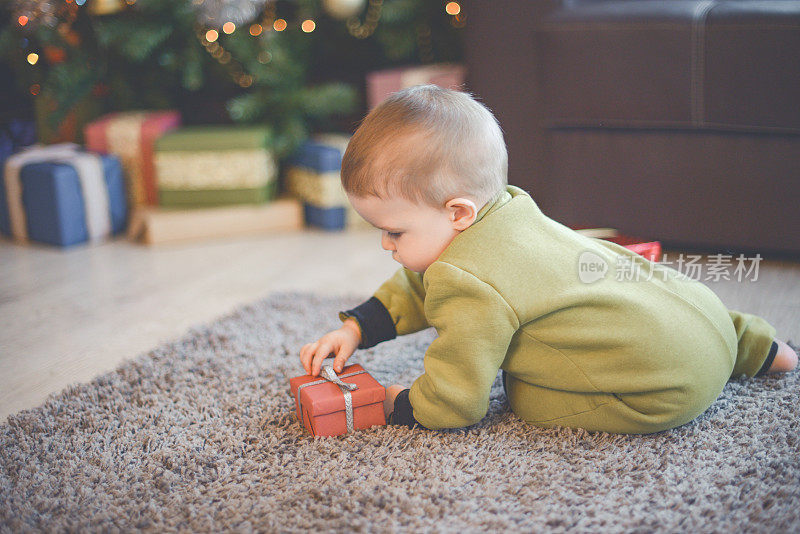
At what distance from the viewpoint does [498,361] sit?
768 millimetres

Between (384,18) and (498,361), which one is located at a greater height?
(384,18)

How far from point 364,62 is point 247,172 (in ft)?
1.85

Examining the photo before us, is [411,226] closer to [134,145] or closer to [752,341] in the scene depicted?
[752,341]

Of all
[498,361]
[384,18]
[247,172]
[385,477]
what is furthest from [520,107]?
[385,477]

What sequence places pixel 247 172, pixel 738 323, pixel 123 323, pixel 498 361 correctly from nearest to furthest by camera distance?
pixel 498 361 → pixel 738 323 → pixel 123 323 → pixel 247 172

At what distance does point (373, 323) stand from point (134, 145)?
3.76 ft

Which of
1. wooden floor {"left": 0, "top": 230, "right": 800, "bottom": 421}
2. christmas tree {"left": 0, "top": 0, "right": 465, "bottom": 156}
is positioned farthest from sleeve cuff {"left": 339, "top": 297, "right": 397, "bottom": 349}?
christmas tree {"left": 0, "top": 0, "right": 465, "bottom": 156}

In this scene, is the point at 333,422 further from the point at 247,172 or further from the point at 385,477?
the point at 247,172

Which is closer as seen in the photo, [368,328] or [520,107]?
[368,328]

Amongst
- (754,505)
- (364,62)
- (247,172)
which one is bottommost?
(754,505)

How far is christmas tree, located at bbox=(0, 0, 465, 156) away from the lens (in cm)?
171

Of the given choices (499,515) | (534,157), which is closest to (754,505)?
(499,515)

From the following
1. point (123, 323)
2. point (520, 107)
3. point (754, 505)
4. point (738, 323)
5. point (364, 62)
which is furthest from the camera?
point (364, 62)

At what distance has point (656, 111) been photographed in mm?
1327
